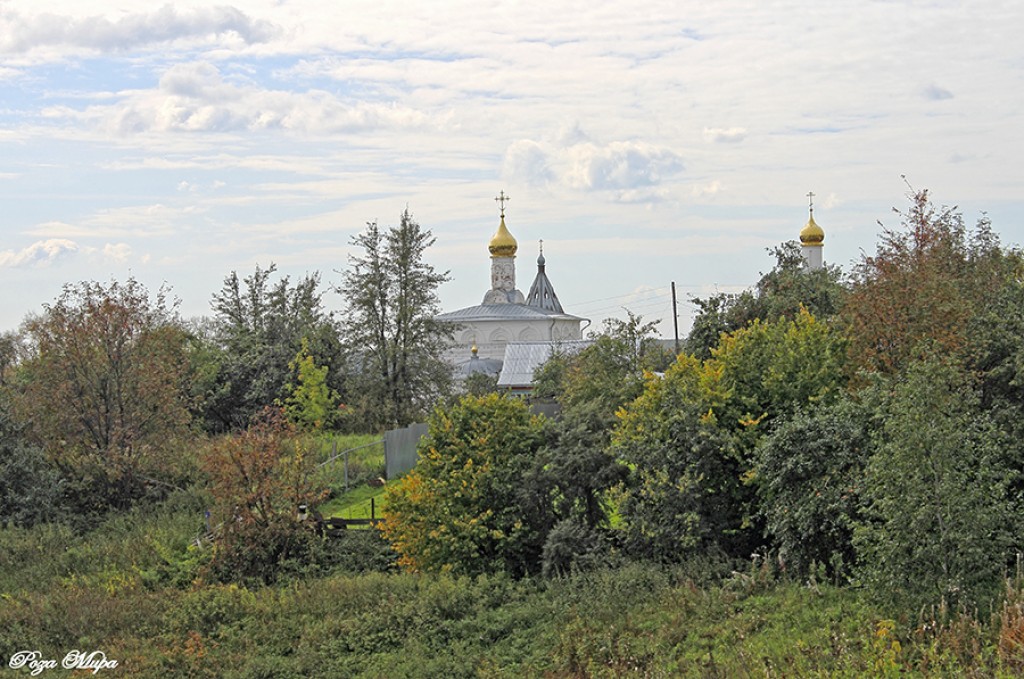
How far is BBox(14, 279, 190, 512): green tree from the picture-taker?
29.3 meters

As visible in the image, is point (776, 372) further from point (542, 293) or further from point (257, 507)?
point (542, 293)

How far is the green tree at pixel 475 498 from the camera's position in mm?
21578

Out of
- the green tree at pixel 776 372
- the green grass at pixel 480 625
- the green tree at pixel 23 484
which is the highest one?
the green tree at pixel 776 372

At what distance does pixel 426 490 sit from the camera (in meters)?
22.1

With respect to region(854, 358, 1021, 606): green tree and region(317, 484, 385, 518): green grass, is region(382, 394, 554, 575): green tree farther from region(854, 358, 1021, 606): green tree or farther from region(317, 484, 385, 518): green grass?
region(854, 358, 1021, 606): green tree

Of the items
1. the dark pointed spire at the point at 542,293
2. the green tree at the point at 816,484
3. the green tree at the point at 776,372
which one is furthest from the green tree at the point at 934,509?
the dark pointed spire at the point at 542,293

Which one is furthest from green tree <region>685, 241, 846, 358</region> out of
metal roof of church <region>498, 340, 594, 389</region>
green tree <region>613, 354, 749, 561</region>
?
metal roof of church <region>498, 340, 594, 389</region>

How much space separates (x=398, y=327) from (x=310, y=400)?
18.1ft

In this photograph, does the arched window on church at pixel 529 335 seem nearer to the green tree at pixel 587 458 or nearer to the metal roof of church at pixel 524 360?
the metal roof of church at pixel 524 360

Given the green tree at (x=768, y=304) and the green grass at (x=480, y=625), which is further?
the green tree at (x=768, y=304)

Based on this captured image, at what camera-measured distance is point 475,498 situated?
21906 millimetres

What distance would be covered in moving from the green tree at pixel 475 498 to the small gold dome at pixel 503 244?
6288cm

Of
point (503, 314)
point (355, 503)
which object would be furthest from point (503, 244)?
point (355, 503)

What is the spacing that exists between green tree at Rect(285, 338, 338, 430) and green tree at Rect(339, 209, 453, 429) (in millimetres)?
2547
